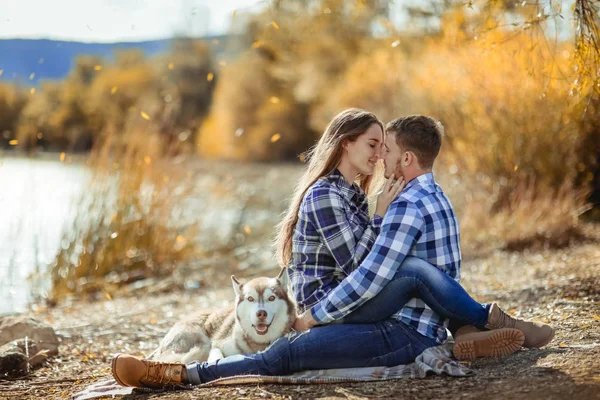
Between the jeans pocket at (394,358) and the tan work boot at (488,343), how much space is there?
26 centimetres

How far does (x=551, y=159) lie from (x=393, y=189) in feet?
Answer: 27.5

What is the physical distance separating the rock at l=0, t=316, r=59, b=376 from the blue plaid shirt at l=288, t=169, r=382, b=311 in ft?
7.02

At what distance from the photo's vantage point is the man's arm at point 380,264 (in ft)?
12.9

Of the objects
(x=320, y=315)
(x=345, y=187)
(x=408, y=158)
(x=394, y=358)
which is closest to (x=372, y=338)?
(x=394, y=358)

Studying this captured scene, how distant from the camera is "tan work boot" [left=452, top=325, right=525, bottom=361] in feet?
13.2

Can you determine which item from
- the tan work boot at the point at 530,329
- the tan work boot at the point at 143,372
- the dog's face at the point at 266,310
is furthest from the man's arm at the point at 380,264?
the tan work boot at the point at 143,372

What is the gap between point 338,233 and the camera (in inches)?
162

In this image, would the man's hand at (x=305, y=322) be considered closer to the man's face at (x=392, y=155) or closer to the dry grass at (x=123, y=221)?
the man's face at (x=392, y=155)

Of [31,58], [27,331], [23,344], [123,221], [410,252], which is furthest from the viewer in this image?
[123,221]

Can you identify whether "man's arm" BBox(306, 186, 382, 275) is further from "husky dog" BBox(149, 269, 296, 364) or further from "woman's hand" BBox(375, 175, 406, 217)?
"husky dog" BBox(149, 269, 296, 364)

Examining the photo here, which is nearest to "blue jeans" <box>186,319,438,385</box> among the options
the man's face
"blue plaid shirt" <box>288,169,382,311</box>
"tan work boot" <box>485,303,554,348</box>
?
"blue plaid shirt" <box>288,169,382,311</box>

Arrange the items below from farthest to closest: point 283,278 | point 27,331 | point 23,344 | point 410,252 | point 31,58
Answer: point 31,58 < point 27,331 < point 23,344 < point 283,278 < point 410,252

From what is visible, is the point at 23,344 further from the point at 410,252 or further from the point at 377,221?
the point at 410,252

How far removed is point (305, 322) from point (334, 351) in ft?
0.86
